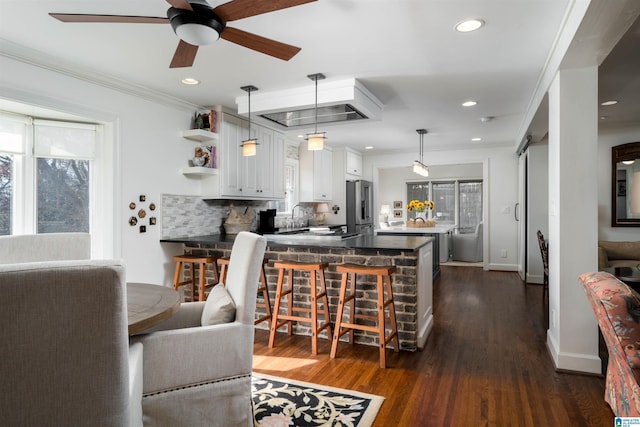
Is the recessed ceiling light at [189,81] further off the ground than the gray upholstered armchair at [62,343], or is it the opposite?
the recessed ceiling light at [189,81]

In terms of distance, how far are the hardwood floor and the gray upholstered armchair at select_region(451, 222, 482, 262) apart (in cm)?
427

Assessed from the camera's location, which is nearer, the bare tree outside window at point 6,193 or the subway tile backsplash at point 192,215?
the bare tree outside window at point 6,193

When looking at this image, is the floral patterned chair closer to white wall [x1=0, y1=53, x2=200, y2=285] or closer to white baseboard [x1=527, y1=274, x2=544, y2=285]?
white wall [x1=0, y1=53, x2=200, y2=285]

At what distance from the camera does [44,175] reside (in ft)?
10.3

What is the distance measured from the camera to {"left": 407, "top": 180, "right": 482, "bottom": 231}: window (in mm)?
10016

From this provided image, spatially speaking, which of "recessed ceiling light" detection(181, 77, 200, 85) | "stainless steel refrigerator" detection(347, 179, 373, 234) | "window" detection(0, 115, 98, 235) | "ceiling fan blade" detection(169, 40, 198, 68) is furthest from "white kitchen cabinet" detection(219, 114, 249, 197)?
"stainless steel refrigerator" detection(347, 179, 373, 234)

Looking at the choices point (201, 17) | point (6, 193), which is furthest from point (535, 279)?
point (6, 193)

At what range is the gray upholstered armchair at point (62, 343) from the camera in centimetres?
89

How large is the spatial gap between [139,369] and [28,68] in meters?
2.57

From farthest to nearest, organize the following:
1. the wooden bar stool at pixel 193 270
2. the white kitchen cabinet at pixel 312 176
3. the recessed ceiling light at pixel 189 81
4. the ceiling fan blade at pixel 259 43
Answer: the white kitchen cabinet at pixel 312 176 → the wooden bar stool at pixel 193 270 → the recessed ceiling light at pixel 189 81 → the ceiling fan blade at pixel 259 43

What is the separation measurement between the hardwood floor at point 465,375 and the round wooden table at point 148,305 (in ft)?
3.60

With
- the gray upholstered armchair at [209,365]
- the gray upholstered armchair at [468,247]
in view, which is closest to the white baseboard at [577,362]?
the gray upholstered armchair at [209,365]

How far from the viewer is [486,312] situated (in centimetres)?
423

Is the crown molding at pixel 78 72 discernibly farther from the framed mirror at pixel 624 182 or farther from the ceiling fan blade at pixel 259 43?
the framed mirror at pixel 624 182
